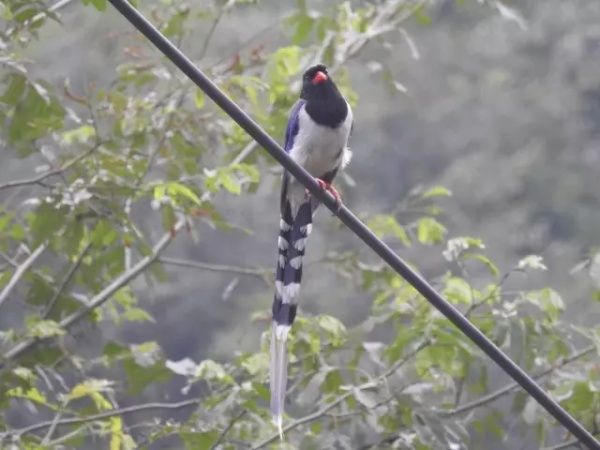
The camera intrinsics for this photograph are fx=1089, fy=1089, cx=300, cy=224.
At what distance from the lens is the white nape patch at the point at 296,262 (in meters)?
2.33

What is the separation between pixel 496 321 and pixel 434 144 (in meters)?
3.91

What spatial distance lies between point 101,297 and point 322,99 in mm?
829

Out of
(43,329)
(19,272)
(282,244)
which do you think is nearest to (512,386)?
(282,244)

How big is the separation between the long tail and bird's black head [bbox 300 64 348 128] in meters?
0.20

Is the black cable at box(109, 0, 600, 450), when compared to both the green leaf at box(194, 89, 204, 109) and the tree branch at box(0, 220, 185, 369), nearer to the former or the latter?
the tree branch at box(0, 220, 185, 369)

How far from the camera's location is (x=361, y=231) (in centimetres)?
173

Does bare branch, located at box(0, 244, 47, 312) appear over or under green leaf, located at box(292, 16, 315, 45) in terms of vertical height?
under

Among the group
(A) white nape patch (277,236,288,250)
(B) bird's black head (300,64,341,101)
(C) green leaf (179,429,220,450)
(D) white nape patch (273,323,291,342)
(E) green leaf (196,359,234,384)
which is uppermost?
(B) bird's black head (300,64,341,101)

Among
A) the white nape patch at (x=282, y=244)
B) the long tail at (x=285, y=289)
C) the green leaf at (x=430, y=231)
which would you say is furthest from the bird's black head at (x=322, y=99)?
the green leaf at (x=430, y=231)

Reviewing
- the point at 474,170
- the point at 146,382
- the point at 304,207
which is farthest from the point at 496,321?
the point at 474,170

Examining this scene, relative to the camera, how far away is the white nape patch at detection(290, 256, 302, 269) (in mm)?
2326

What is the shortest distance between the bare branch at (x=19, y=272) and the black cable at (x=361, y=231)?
124 cm

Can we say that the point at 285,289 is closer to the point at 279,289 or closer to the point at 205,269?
the point at 279,289

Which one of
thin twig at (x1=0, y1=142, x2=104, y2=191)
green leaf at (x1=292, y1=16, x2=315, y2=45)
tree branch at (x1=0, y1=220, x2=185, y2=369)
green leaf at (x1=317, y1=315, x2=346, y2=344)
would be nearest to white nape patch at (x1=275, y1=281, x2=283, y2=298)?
green leaf at (x1=317, y1=315, x2=346, y2=344)
